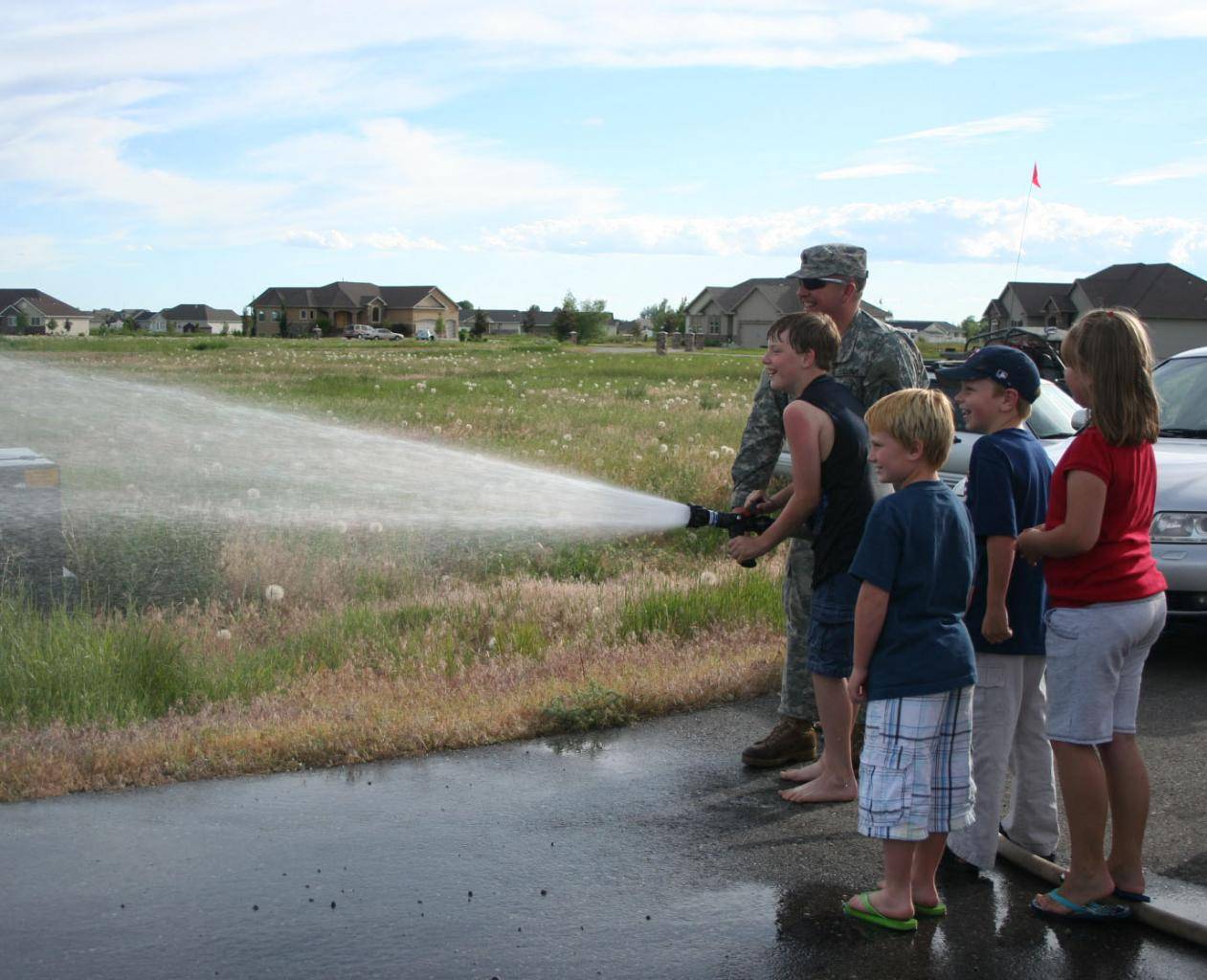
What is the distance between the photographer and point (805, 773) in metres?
5.19

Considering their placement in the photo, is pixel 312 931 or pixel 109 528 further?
pixel 109 528

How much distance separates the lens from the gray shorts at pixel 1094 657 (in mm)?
4023

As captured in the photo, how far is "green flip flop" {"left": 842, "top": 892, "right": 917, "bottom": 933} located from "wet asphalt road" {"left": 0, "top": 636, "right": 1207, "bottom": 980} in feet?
0.10

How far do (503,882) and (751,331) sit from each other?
96733 mm

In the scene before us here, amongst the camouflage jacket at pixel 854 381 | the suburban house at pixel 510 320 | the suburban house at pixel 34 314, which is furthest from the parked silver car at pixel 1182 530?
the suburban house at pixel 510 320

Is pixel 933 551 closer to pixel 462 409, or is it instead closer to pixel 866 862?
pixel 866 862

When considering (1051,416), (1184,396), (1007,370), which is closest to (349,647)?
(1007,370)

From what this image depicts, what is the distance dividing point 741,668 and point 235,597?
145 inches

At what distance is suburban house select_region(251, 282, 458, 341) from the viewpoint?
12012cm

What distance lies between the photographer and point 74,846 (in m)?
4.40

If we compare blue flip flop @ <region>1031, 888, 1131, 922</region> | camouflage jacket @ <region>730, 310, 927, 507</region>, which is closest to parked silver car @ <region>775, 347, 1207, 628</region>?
camouflage jacket @ <region>730, 310, 927, 507</region>

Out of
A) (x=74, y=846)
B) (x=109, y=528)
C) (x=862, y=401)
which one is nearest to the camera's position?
(x=74, y=846)

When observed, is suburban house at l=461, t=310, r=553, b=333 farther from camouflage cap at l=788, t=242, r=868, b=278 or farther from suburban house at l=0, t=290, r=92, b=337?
camouflage cap at l=788, t=242, r=868, b=278

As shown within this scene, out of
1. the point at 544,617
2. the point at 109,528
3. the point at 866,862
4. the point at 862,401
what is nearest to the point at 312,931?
the point at 866,862
